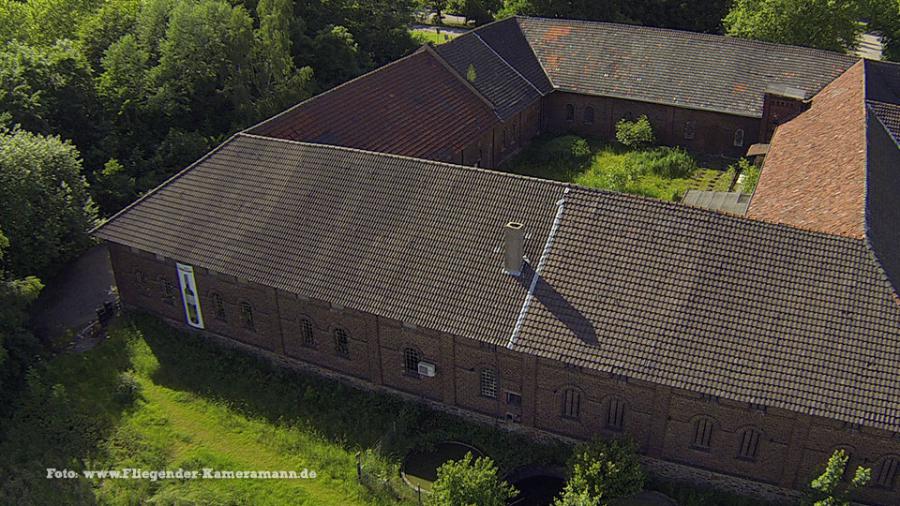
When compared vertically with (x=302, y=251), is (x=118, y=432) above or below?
below

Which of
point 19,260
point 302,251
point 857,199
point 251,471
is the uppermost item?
point 857,199

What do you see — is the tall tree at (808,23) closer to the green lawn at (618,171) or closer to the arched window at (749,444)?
the green lawn at (618,171)

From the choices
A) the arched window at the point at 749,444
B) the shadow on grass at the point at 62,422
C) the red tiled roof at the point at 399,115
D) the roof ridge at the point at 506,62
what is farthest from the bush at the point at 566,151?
the shadow on grass at the point at 62,422

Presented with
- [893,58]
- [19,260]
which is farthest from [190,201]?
[893,58]

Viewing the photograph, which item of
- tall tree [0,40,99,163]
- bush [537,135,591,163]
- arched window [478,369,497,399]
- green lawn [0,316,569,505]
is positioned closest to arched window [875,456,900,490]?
green lawn [0,316,569,505]

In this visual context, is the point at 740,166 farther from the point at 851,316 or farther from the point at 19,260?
the point at 19,260

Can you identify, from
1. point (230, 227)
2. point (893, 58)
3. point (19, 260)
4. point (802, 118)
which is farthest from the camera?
point (893, 58)

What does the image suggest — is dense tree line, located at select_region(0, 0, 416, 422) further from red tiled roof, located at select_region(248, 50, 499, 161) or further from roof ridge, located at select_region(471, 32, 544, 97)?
roof ridge, located at select_region(471, 32, 544, 97)

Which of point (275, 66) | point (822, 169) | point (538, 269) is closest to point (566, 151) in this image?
point (822, 169)
